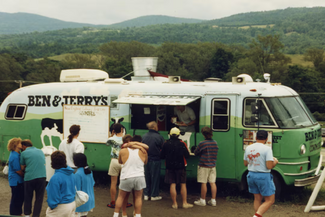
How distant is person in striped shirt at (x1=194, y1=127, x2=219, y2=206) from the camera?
8.35 m

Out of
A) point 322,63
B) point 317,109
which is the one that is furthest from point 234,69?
point 317,109

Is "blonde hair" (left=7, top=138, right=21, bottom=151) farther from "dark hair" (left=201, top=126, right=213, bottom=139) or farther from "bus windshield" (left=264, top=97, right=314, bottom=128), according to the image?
"bus windshield" (left=264, top=97, right=314, bottom=128)

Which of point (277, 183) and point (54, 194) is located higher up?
point (54, 194)

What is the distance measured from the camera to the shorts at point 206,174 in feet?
27.7

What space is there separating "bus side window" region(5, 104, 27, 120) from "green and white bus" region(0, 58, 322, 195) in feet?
0.09

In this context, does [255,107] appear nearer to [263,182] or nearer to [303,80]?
[263,182]

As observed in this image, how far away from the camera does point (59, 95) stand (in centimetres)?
1047

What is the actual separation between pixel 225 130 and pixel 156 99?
1.75 meters

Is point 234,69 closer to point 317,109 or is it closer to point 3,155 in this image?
point 317,109

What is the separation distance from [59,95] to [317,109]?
58.1 metres

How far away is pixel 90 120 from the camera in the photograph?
10.0 metres

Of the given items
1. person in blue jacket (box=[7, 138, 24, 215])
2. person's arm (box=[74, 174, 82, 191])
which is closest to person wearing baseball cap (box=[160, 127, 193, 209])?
person's arm (box=[74, 174, 82, 191])

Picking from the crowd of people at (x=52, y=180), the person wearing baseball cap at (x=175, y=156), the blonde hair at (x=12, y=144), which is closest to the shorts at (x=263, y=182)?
the person wearing baseball cap at (x=175, y=156)

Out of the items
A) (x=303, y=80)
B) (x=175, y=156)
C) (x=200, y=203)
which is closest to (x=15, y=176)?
(x=175, y=156)
